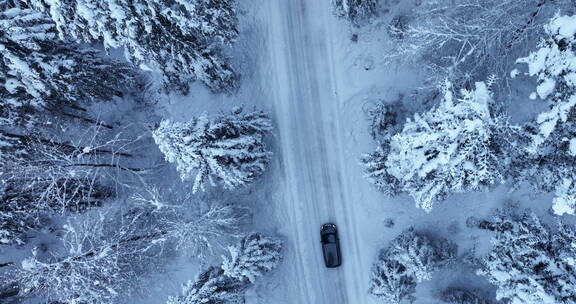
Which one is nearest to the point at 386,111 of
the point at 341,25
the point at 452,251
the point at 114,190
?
the point at 341,25

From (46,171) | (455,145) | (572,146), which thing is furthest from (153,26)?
(572,146)

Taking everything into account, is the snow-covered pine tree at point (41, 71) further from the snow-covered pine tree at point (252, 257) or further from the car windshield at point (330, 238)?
the car windshield at point (330, 238)

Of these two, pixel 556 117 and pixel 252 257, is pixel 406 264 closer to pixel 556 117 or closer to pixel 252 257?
pixel 252 257

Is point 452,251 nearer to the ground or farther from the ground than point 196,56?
nearer to the ground

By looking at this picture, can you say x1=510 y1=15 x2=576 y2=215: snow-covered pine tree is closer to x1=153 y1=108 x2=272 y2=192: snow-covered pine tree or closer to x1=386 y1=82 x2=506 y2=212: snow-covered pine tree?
x1=386 y1=82 x2=506 y2=212: snow-covered pine tree

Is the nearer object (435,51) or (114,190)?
(435,51)

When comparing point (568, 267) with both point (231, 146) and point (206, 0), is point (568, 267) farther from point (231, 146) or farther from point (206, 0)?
point (206, 0)
